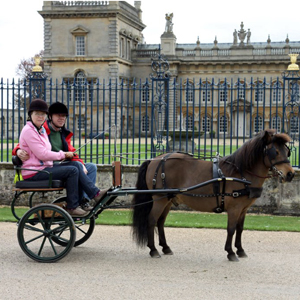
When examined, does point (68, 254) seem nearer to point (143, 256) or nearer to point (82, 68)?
point (143, 256)

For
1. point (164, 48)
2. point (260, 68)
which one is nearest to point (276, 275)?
point (260, 68)

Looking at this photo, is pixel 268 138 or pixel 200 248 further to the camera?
pixel 200 248

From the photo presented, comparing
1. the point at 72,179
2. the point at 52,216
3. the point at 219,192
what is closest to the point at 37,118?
the point at 72,179

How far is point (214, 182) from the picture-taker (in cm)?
609

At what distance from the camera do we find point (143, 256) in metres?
6.36

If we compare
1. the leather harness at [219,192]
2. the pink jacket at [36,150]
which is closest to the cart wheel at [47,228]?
the pink jacket at [36,150]

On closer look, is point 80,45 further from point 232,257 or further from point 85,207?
point 232,257

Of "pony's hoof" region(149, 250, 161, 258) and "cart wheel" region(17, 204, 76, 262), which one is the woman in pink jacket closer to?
"cart wheel" region(17, 204, 76, 262)

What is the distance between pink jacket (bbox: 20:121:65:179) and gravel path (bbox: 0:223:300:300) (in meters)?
1.02

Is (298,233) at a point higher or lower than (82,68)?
lower

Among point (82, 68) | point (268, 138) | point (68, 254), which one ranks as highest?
point (82, 68)

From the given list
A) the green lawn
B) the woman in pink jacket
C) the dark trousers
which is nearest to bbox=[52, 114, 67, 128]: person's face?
the woman in pink jacket

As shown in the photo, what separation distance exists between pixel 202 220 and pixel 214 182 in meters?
3.05

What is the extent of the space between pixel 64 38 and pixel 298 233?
44.6m
